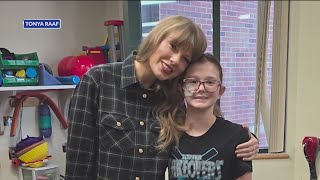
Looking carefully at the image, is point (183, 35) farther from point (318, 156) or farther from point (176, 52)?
point (318, 156)

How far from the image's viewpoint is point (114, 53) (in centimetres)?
176

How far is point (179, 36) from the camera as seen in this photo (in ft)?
2.81

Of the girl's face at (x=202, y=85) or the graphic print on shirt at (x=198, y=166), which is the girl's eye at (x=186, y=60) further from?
the graphic print on shirt at (x=198, y=166)

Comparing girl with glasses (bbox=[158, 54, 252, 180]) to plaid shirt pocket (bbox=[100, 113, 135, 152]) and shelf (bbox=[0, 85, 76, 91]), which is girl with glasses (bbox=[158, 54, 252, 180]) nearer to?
plaid shirt pocket (bbox=[100, 113, 135, 152])

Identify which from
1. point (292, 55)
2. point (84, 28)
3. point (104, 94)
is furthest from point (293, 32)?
point (104, 94)

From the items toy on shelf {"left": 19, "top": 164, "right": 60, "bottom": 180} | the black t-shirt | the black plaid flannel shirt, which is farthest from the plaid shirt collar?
toy on shelf {"left": 19, "top": 164, "right": 60, "bottom": 180}

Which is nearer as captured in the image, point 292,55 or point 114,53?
point 114,53

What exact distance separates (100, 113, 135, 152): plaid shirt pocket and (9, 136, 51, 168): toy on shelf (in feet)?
2.52

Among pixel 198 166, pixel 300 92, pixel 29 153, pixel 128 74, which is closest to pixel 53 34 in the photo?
pixel 29 153

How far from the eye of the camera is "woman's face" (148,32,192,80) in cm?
87

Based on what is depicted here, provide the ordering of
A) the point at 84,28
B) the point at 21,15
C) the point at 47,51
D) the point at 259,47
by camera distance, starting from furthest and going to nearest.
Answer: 1. the point at 259,47
2. the point at 84,28
3. the point at 47,51
4. the point at 21,15

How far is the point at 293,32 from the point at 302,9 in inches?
5.2

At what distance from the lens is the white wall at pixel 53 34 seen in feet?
5.28

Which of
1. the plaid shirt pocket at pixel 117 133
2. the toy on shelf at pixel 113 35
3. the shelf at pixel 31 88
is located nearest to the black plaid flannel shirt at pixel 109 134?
the plaid shirt pocket at pixel 117 133
